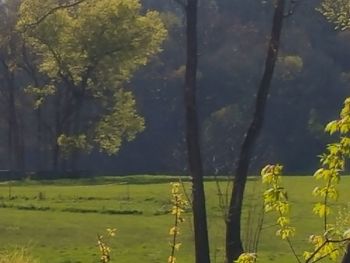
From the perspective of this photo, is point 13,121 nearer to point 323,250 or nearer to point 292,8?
point 292,8

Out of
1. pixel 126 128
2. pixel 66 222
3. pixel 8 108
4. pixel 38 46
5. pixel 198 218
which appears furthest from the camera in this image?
pixel 8 108

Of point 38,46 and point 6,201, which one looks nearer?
point 6,201

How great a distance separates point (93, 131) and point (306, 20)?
21.3m

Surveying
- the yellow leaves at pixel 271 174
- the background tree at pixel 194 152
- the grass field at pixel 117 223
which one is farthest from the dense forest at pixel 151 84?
the yellow leaves at pixel 271 174

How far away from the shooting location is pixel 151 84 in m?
74.1

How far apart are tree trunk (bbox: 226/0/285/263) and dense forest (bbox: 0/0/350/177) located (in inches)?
1617

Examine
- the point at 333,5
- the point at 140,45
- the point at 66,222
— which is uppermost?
the point at 140,45

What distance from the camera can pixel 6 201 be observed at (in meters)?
33.7

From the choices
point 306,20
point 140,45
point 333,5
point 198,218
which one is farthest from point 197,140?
point 306,20

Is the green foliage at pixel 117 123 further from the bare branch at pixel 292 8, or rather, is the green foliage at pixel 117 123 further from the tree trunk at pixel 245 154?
the bare branch at pixel 292 8

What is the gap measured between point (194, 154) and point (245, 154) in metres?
1.13

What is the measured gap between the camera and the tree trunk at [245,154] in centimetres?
1472

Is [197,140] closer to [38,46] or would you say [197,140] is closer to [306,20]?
[38,46]

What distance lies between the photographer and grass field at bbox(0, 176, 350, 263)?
68.4ft
